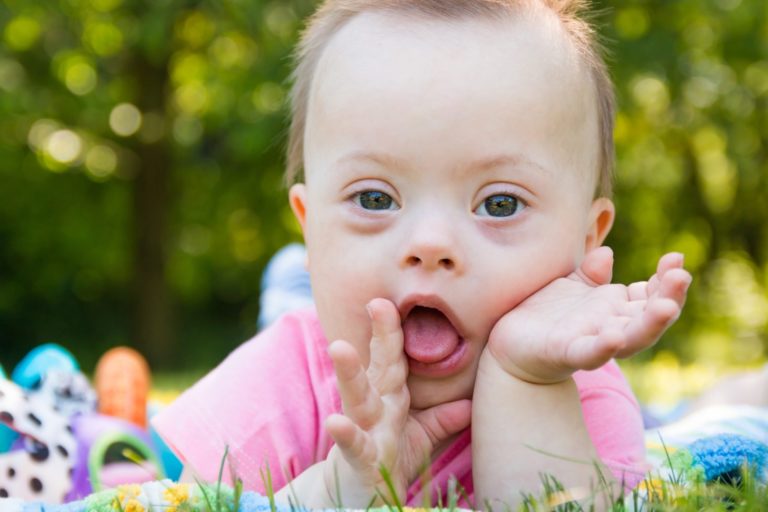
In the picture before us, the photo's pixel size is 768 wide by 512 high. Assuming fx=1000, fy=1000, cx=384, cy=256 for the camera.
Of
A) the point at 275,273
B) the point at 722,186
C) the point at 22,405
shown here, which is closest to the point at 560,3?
the point at 22,405

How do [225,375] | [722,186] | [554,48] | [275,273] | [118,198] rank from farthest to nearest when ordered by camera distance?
[722,186]
[118,198]
[275,273]
[225,375]
[554,48]

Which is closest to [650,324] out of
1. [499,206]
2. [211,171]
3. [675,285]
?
[675,285]

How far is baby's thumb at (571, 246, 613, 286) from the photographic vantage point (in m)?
1.89

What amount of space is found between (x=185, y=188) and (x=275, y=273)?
6.18 meters

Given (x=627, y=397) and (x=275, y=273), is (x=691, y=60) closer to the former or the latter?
(x=275, y=273)

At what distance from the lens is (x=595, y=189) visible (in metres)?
2.10

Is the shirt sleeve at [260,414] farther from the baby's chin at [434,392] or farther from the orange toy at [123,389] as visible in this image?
the orange toy at [123,389]

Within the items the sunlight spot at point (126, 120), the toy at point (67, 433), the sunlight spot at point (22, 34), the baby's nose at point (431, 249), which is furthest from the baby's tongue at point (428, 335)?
the sunlight spot at point (126, 120)

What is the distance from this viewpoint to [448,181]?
1838mm

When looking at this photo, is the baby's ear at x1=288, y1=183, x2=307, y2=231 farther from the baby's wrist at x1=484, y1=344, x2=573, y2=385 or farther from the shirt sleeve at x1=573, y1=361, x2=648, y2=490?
the shirt sleeve at x1=573, y1=361, x2=648, y2=490

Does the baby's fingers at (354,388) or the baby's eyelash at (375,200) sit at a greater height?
the baby's eyelash at (375,200)

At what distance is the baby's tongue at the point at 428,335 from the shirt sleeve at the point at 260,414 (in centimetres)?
44

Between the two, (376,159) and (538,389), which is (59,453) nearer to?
(376,159)

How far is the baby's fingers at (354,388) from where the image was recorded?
1.57 m
